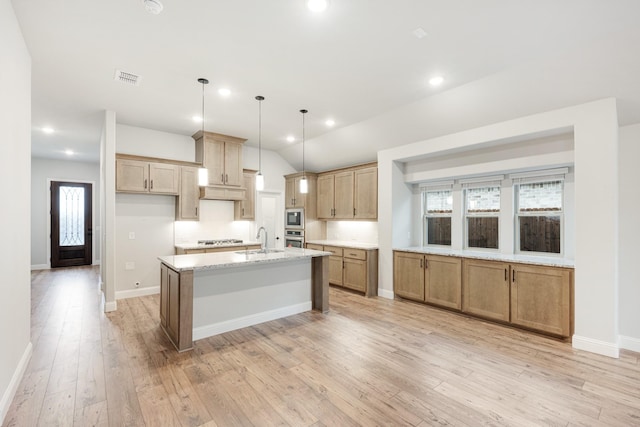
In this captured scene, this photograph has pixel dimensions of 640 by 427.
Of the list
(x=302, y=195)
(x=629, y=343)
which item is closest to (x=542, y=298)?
(x=629, y=343)

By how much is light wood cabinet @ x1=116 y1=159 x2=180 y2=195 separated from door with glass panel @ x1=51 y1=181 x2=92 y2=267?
16.5 ft

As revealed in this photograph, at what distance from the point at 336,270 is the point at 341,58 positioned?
404 cm

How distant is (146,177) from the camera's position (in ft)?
17.2

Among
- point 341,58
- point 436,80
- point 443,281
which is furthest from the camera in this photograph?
point 443,281

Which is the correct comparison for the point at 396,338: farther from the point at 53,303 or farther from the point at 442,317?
the point at 53,303

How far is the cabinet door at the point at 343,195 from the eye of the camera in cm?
625

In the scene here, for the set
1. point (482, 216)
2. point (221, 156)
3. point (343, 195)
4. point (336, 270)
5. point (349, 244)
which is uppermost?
point (221, 156)

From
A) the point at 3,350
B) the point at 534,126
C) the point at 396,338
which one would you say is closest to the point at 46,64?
the point at 3,350

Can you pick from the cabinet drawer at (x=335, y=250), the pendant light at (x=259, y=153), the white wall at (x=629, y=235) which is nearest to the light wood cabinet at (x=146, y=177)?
the pendant light at (x=259, y=153)

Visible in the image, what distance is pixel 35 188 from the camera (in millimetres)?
8000

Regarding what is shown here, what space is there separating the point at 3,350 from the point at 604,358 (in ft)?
17.2

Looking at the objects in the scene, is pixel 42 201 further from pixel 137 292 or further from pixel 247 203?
pixel 247 203

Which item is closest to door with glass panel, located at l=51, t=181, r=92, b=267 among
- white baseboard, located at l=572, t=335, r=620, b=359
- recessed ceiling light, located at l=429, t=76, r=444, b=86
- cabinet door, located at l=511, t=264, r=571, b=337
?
recessed ceiling light, located at l=429, t=76, r=444, b=86

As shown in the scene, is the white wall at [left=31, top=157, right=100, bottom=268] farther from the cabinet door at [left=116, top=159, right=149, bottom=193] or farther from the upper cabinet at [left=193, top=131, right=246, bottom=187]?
the upper cabinet at [left=193, top=131, right=246, bottom=187]
